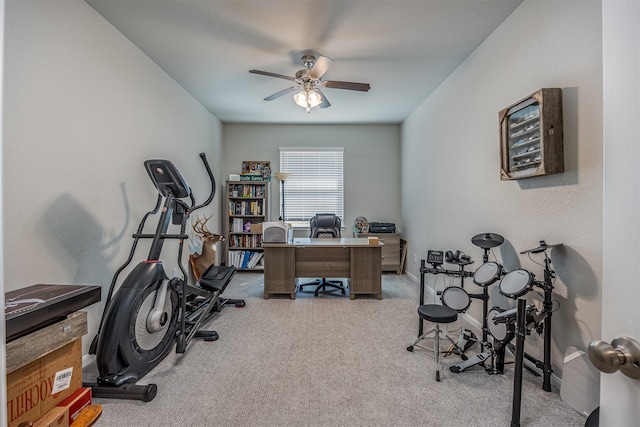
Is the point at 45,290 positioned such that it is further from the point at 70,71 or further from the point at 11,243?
the point at 70,71

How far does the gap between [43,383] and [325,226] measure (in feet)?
12.2

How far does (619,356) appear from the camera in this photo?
542 millimetres

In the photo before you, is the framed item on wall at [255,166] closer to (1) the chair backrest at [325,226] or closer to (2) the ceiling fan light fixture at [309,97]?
(1) the chair backrest at [325,226]

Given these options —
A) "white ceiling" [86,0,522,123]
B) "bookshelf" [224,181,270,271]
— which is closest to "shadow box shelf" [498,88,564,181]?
"white ceiling" [86,0,522,123]

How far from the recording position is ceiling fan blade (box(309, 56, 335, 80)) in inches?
105

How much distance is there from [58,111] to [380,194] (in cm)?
472

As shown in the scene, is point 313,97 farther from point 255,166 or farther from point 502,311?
point 255,166

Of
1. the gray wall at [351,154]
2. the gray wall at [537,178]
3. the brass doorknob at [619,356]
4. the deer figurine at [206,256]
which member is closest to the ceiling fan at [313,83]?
the gray wall at [537,178]

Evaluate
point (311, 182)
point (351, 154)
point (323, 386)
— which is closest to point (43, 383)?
point (323, 386)

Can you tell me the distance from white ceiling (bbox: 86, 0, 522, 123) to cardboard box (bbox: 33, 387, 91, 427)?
8.17 feet

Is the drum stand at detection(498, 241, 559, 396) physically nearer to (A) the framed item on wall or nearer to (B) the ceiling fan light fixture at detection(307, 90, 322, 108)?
(B) the ceiling fan light fixture at detection(307, 90, 322, 108)

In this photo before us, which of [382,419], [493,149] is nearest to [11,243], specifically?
[382,419]

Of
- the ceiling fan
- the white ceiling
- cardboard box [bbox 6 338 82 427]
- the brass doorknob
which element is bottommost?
cardboard box [bbox 6 338 82 427]

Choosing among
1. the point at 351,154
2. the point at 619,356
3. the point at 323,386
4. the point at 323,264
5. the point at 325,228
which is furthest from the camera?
the point at 351,154
